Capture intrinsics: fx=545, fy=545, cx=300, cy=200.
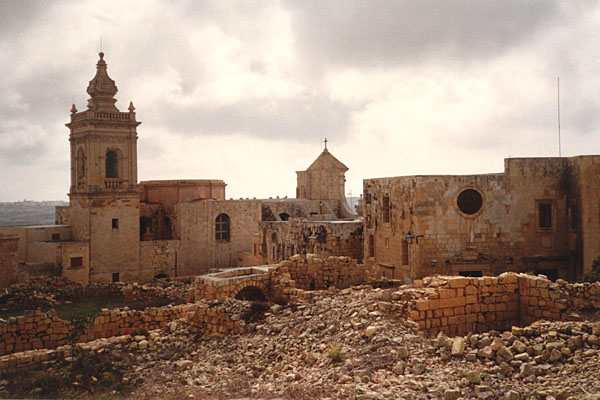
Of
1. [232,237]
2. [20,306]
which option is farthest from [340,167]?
[20,306]

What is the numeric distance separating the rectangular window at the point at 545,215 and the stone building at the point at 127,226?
26.8 ft

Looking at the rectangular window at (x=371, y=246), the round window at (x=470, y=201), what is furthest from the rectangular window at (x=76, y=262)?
the round window at (x=470, y=201)

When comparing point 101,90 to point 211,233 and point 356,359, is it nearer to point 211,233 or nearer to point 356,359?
point 211,233

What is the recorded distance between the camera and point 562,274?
767 inches

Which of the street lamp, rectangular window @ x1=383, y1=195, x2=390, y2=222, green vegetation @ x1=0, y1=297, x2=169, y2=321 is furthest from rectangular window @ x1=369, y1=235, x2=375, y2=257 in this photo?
green vegetation @ x1=0, y1=297, x2=169, y2=321

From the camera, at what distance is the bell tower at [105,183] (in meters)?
31.1

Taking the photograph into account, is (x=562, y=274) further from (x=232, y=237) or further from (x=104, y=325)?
(x=232, y=237)

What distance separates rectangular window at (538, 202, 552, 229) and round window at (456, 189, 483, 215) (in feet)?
7.37

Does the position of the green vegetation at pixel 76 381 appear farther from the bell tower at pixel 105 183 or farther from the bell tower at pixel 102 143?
the bell tower at pixel 102 143

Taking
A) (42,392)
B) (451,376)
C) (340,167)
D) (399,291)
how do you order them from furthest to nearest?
(340,167) < (399,291) < (42,392) < (451,376)

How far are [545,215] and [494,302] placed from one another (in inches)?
407

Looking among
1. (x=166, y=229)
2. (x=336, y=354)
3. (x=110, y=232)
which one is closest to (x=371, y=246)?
(x=336, y=354)

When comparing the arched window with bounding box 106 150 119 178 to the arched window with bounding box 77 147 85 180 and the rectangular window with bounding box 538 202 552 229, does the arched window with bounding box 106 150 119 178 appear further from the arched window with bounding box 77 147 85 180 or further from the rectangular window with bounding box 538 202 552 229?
the rectangular window with bounding box 538 202 552 229

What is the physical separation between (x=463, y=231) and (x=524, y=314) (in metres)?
8.70
